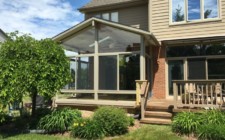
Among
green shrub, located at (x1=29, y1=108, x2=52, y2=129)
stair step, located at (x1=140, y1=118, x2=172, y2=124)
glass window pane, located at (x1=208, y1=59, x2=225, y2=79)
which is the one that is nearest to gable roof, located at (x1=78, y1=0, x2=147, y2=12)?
glass window pane, located at (x1=208, y1=59, x2=225, y2=79)

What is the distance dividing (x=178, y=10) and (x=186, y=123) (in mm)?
7360

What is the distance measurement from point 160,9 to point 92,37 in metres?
4.15

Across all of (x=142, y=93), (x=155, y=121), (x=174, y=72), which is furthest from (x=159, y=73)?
(x=155, y=121)

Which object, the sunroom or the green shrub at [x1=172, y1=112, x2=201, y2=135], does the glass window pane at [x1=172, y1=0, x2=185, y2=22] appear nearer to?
the sunroom

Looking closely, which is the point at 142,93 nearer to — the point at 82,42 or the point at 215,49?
the point at 82,42

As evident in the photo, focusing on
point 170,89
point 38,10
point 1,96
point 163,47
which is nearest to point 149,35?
point 163,47

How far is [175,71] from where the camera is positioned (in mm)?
14375

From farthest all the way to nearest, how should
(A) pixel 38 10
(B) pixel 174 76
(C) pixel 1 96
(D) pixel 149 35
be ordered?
(A) pixel 38 10
(B) pixel 174 76
(D) pixel 149 35
(C) pixel 1 96

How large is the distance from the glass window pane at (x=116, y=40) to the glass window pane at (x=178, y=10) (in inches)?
123

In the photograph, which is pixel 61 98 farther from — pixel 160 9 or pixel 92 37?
pixel 160 9

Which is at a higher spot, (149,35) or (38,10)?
(38,10)

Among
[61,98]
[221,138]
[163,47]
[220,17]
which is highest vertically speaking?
[220,17]

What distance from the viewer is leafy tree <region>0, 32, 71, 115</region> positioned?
9.74 meters

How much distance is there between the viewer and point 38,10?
22.6m
